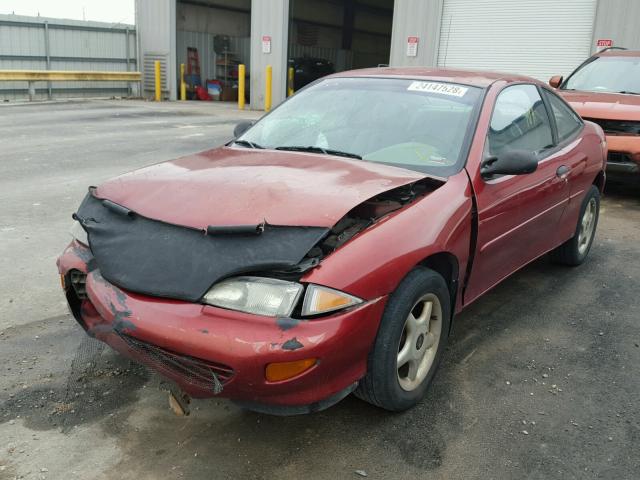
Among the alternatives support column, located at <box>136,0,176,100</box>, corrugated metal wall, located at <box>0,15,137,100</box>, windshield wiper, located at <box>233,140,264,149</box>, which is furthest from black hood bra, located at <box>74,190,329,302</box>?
support column, located at <box>136,0,176,100</box>

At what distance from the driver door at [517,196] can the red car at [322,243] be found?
0.06ft

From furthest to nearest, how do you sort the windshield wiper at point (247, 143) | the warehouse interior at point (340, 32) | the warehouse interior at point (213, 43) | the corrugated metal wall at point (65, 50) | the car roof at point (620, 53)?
1. the warehouse interior at point (340, 32)
2. the warehouse interior at point (213, 43)
3. the corrugated metal wall at point (65, 50)
4. the car roof at point (620, 53)
5. the windshield wiper at point (247, 143)

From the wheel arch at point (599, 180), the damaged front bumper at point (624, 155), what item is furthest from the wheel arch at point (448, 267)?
the damaged front bumper at point (624, 155)

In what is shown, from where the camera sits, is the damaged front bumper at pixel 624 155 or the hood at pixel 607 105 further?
the hood at pixel 607 105

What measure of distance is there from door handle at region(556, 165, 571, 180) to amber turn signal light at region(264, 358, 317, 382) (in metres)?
2.67

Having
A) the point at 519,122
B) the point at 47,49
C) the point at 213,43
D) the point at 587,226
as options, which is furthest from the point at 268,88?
the point at 519,122

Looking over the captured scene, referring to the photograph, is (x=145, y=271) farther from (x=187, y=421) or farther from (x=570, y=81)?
(x=570, y=81)

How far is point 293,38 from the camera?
26.9 metres

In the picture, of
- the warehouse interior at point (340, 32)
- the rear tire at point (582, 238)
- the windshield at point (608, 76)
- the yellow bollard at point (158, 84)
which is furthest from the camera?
the warehouse interior at point (340, 32)

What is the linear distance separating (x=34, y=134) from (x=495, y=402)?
34.4ft

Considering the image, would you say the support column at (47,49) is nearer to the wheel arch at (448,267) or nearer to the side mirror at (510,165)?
the side mirror at (510,165)

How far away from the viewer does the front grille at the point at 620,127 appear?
725 centimetres

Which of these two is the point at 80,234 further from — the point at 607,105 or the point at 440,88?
the point at 607,105

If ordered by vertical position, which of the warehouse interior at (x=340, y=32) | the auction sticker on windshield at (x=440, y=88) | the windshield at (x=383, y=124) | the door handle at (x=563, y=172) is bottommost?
the door handle at (x=563, y=172)
